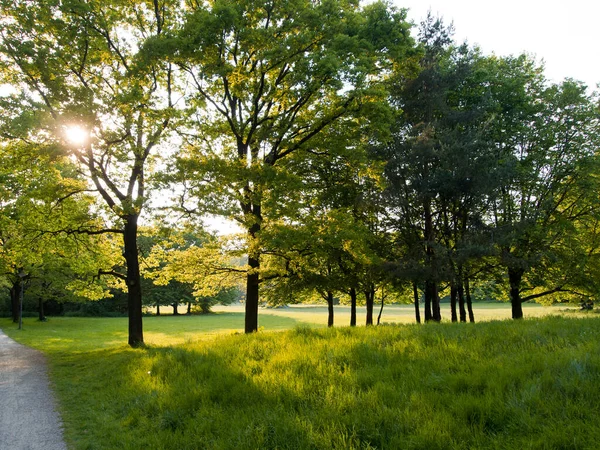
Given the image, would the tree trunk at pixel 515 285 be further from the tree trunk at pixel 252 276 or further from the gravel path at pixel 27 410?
the gravel path at pixel 27 410

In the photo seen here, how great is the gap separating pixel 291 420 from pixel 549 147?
23.2 meters

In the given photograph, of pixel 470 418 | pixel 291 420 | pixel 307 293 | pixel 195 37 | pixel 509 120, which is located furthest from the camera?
pixel 307 293

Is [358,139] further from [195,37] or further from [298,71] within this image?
[195,37]

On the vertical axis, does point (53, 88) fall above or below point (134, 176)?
above

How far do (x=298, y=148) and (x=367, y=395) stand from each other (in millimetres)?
13048

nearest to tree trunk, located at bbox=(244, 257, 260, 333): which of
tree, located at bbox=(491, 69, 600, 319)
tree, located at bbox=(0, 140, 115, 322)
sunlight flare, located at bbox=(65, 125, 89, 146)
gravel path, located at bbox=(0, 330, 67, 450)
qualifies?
tree, located at bbox=(0, 140, 115, 322)

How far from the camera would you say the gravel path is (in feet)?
19.4

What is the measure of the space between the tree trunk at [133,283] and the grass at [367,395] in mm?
7127

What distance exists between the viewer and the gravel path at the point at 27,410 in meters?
5.90

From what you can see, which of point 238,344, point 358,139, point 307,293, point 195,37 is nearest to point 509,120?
point 358,139

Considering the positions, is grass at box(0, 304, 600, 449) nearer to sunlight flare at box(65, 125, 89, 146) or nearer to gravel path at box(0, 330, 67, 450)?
gravel path at box(0, 330, 67, 450)

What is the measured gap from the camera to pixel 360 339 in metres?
7.68

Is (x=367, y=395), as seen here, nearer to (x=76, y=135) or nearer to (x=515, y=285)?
(x=76, y=135)

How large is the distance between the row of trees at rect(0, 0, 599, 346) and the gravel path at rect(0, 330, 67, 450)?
440 cm
